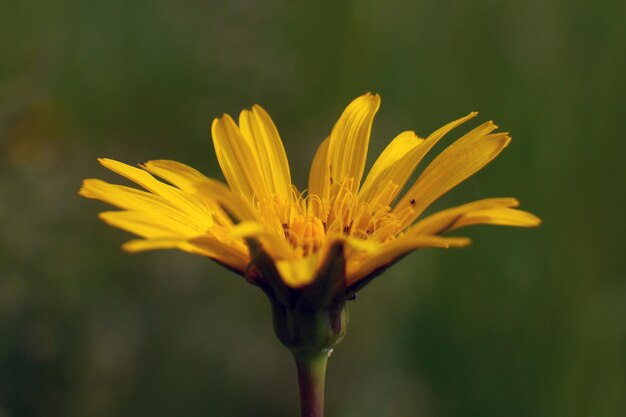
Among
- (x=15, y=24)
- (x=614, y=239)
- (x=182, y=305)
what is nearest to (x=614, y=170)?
(x=614, y=239)

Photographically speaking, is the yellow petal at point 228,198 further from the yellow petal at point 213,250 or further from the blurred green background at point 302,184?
the blurred green background at point 302,184

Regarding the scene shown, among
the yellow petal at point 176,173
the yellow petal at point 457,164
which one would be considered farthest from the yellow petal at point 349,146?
the yellow petal at point 176,173

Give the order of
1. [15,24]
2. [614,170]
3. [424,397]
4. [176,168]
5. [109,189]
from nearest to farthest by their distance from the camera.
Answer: [109,189], [176,168], [424,397], [614,170], [15,24]

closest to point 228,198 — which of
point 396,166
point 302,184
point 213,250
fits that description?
point 213,250

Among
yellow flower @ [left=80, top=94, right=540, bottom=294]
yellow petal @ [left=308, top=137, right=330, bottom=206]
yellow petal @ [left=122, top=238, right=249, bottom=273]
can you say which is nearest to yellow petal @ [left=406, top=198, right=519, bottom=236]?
yellow flower @ [left=80, top=94, right=540, bottom=294]

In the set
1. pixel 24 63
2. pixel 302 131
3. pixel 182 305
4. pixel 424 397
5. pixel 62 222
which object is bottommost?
pixel 424 397

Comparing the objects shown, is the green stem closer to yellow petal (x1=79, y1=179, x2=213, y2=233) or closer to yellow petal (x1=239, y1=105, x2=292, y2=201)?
yellow petal (x1=79, y1=179, x2=213, y2=233)

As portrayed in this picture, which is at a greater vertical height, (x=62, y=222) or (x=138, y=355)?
(x=62, y=222)

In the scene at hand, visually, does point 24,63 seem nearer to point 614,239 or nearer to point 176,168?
point 176,168

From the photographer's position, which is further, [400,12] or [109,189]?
[400,12]
